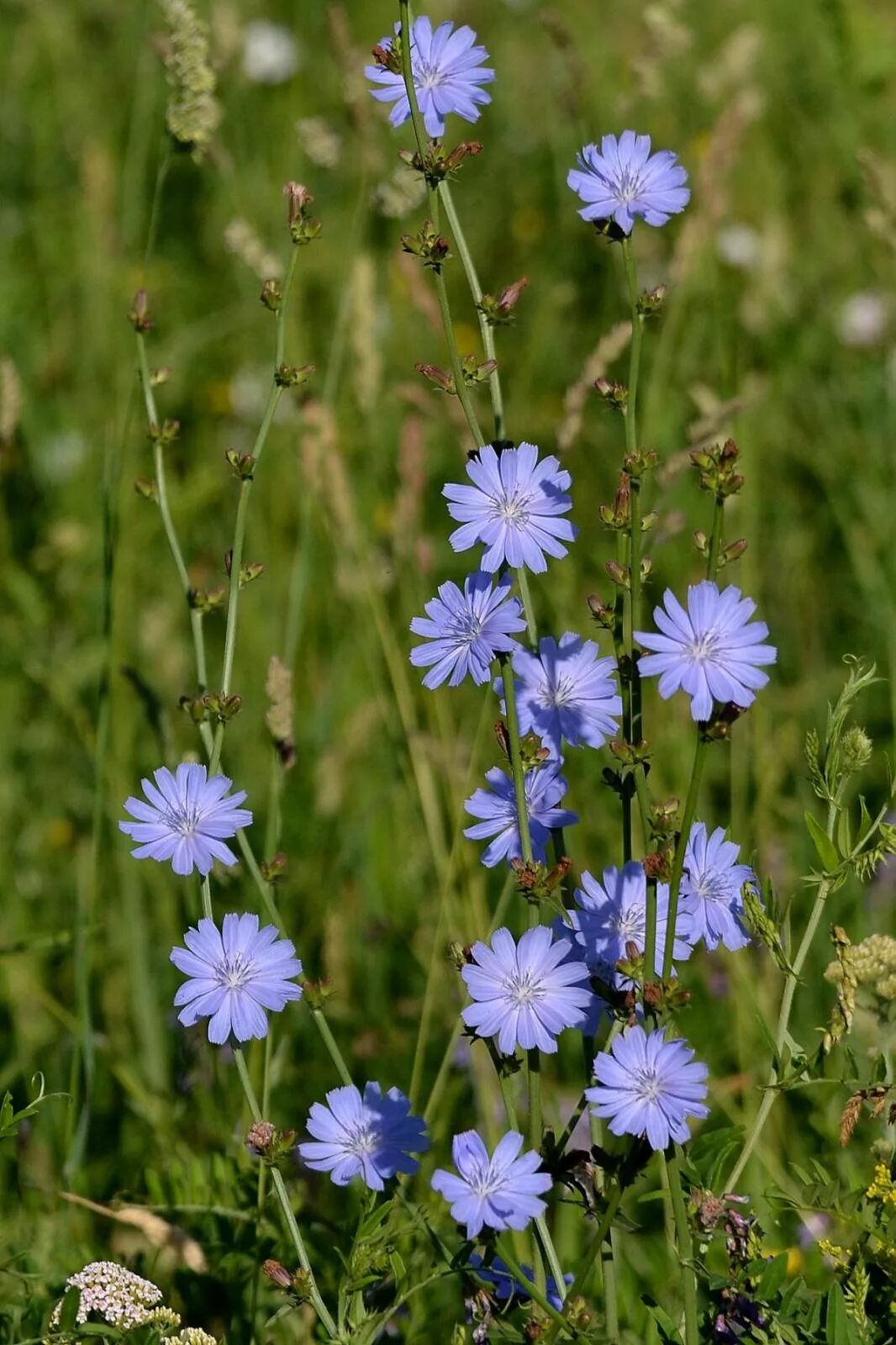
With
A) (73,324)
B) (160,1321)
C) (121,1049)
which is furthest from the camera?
(73,324)

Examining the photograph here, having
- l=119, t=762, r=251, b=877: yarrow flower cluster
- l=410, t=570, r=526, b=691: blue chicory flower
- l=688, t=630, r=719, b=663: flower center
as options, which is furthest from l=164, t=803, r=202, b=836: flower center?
l=688, t=630, r=719, b=663: flower center

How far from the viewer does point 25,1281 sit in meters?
1.45

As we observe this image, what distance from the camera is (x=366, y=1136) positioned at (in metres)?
1.30

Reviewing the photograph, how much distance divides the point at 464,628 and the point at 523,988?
0.30 meters

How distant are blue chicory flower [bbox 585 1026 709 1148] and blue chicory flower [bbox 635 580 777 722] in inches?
10.1

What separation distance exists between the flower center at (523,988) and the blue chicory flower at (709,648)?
273 mm

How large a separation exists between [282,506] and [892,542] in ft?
4.22

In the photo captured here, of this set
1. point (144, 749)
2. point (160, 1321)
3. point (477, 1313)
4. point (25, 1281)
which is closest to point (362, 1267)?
point (477, 1313)

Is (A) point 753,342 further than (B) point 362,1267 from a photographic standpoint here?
Yes

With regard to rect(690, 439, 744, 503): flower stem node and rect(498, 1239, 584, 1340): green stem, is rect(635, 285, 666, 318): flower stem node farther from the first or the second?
rect(498, 1239, 584, 1340): green stem

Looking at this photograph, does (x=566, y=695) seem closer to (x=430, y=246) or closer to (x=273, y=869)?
(x=273, y=869)

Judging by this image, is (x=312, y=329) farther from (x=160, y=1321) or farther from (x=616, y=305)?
(x=160, y=1321)

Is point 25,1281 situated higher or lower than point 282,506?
lower

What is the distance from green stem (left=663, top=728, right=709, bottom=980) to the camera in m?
1.12
